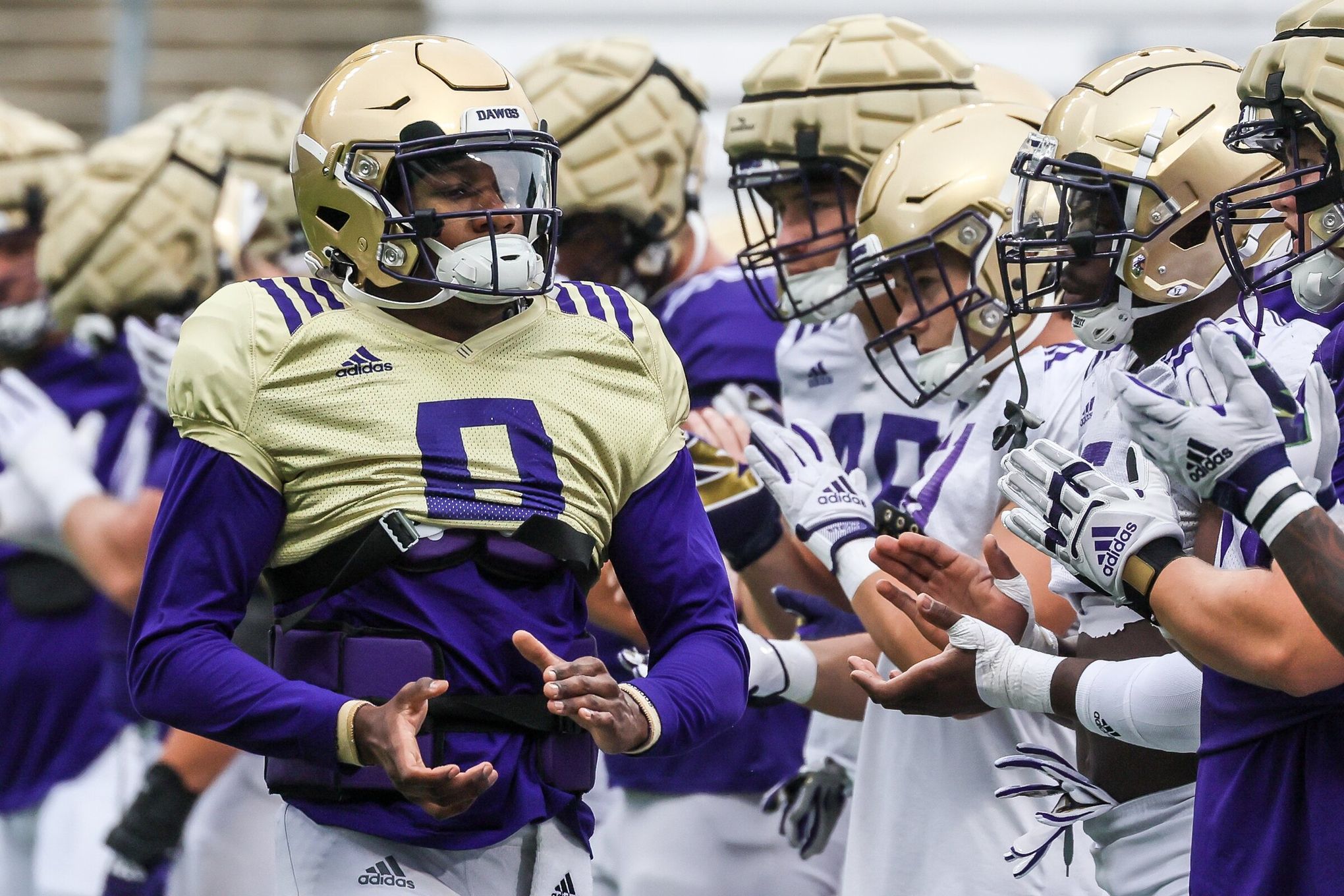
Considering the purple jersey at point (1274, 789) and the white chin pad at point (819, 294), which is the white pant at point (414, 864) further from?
the white chin pad at point (819, 294)

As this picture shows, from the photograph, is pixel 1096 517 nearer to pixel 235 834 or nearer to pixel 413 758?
pixel 413 758

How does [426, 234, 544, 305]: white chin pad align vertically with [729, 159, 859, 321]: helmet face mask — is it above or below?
above

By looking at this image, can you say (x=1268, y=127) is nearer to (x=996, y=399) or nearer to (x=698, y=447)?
(x=996, y=399)

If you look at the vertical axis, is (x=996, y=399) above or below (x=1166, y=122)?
below

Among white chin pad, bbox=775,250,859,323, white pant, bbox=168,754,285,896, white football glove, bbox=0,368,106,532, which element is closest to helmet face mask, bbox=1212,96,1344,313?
white chin pad, bbox=775,250,859,323

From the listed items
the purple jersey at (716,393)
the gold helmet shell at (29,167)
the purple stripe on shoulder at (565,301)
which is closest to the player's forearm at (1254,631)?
the purple stripe on shoulder at (565,301)

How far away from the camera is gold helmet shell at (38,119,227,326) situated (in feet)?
19.0

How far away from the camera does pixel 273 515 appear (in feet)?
8.82

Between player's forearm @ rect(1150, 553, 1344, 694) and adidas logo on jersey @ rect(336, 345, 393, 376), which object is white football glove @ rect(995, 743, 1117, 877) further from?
adidas logo on jersey @ rect(336, 345, 393, 376)

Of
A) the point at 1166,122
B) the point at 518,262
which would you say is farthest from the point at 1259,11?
the point at 518,262

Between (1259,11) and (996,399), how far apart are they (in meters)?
5.57

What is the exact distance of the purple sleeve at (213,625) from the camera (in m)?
2.56

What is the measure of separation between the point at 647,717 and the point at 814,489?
101 centimetres


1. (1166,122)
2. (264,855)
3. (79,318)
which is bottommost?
(264,855)
